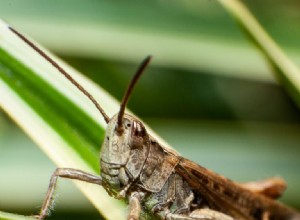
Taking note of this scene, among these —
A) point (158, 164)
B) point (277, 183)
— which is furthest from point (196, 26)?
point (158, 164)

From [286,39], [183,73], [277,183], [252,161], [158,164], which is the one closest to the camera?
[158,164]

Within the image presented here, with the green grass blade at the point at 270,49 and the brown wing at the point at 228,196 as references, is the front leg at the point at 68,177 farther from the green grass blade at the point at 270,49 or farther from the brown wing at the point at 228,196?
the green grass blade at the point at 270,49

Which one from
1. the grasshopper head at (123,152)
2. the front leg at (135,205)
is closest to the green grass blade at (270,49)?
the grasshopper head at (123,152)

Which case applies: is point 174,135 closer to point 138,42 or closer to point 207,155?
point 207,155

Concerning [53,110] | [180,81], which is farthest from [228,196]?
[180,81]

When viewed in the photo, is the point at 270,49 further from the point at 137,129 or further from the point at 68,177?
the point at 68,177

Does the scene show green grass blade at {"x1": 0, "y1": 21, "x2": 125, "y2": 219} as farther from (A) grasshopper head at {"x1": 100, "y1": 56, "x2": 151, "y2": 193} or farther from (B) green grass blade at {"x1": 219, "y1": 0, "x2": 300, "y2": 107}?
(B) green grass blade at {"x1": 219, "y1": 0, "x2": 300, "y2": 107}
